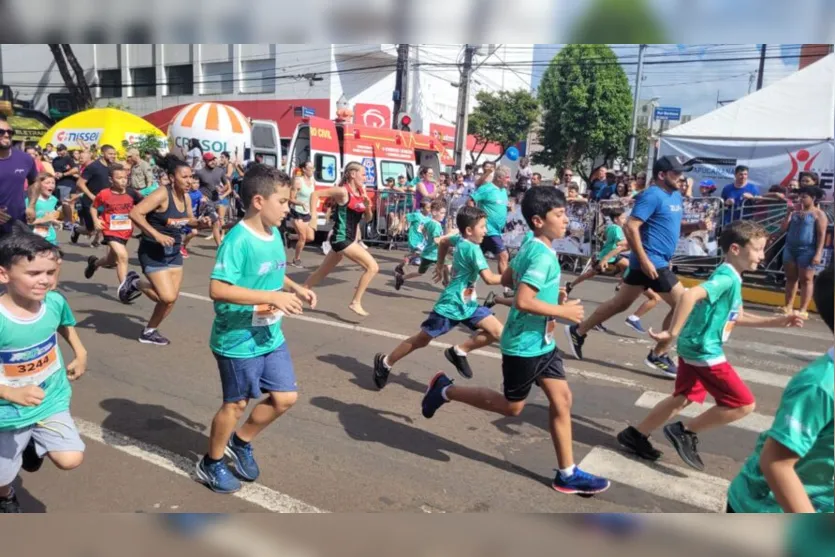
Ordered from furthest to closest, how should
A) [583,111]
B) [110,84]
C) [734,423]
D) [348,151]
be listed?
[110,84] → [583,111] → [348,151] → [734,423]

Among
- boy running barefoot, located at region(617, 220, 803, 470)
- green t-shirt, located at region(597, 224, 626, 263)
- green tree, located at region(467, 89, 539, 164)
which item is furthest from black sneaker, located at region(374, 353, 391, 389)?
green tree, located at region(467, 89, 539, 164)

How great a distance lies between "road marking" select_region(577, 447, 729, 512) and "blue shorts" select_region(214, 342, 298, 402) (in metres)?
1.91

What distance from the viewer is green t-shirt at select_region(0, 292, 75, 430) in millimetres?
2840

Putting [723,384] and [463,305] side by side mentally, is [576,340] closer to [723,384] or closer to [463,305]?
[463,305]

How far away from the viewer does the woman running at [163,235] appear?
5879 mm

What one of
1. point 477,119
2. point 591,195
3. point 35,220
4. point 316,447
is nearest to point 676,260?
point 591,195

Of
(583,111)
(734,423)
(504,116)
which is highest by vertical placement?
(583,111)

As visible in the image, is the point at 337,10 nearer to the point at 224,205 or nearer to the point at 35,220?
the point at 35,220

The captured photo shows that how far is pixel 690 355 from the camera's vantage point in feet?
12.3

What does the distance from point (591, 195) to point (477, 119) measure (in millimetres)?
25953

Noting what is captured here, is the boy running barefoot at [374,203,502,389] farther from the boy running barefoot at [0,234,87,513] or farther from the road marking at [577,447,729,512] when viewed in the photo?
the boy running barefoot at [0,234,87,513]

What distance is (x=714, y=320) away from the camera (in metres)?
3.68

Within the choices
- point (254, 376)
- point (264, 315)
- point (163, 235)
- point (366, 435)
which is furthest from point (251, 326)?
point (163, 235)

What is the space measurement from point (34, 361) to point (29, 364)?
2 centimetres
